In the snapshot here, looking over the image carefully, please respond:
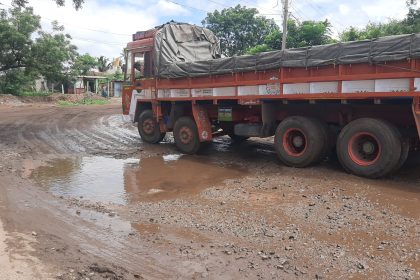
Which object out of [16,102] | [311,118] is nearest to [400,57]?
[311,118]

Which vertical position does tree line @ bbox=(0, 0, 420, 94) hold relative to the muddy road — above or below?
above

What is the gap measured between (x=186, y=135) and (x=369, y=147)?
4.95m

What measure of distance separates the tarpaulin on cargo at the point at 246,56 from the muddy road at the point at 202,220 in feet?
6.92

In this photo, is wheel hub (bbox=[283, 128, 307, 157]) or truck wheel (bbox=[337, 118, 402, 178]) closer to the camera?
truck wheel (bbox=[337, 118, 402, 178])

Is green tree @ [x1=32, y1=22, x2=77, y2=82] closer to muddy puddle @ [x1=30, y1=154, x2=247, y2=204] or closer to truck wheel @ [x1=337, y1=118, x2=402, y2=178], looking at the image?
muddy puddle @ [x1=30, y1=154, x2=247, y2=204]

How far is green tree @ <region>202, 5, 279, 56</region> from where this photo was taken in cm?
3722

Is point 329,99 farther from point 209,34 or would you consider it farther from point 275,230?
point 209,34

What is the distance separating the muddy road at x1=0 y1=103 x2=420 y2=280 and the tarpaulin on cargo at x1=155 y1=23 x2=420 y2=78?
211 centimetres

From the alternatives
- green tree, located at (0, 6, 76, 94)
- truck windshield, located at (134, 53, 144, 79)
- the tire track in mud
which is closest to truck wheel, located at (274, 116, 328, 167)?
the tire track in mud

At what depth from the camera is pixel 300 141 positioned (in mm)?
8609

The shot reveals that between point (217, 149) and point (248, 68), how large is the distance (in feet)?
10.6

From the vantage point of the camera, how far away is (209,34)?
41.5 ft

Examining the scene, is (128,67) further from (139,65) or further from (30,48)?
(30,48)

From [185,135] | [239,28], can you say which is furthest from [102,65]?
[185,135]
